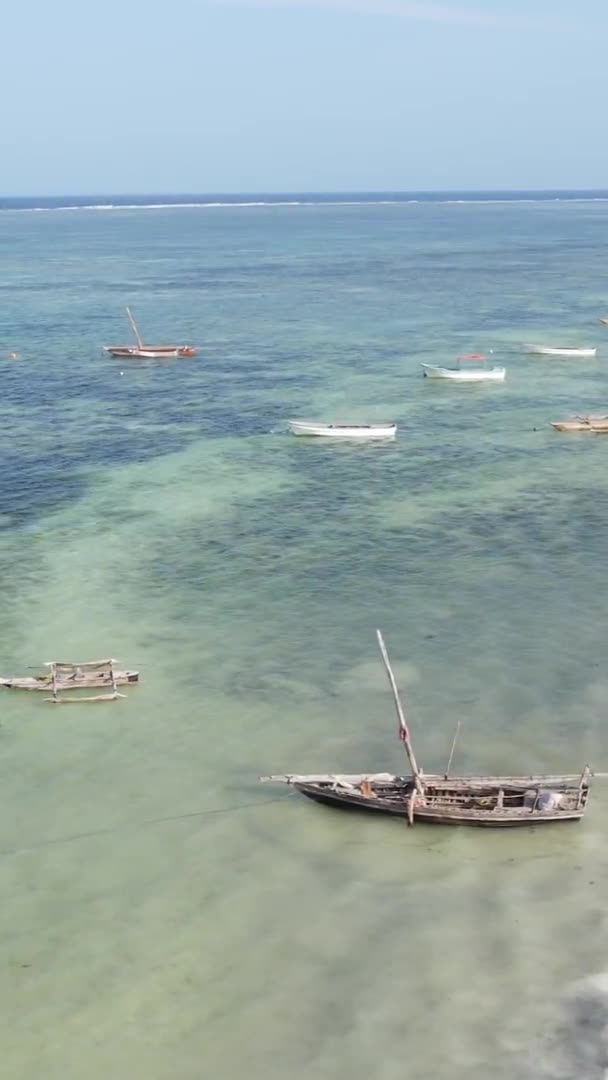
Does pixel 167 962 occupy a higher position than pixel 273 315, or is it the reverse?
pixel 273 315

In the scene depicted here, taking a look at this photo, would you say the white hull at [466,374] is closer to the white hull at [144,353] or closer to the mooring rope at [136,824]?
the white hull at [144,353]

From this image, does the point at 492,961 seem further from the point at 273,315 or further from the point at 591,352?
the point at 273,315

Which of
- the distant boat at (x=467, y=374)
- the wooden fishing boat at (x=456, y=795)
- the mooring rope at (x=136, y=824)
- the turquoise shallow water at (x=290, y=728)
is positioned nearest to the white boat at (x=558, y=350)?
the distant boat at (x=467, y=374)

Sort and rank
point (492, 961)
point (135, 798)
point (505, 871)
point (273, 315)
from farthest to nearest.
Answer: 1. point (273, 315)
2. point (135, 798)
3. point (505, 871)
4. point (492, 961)

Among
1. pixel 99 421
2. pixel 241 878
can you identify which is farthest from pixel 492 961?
pixel 99 421

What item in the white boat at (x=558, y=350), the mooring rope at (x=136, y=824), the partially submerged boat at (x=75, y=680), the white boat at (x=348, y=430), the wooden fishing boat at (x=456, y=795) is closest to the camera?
the wooden fishing boat at (x=456, y=795)

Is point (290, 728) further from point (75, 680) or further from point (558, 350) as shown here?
point (558, 350)
